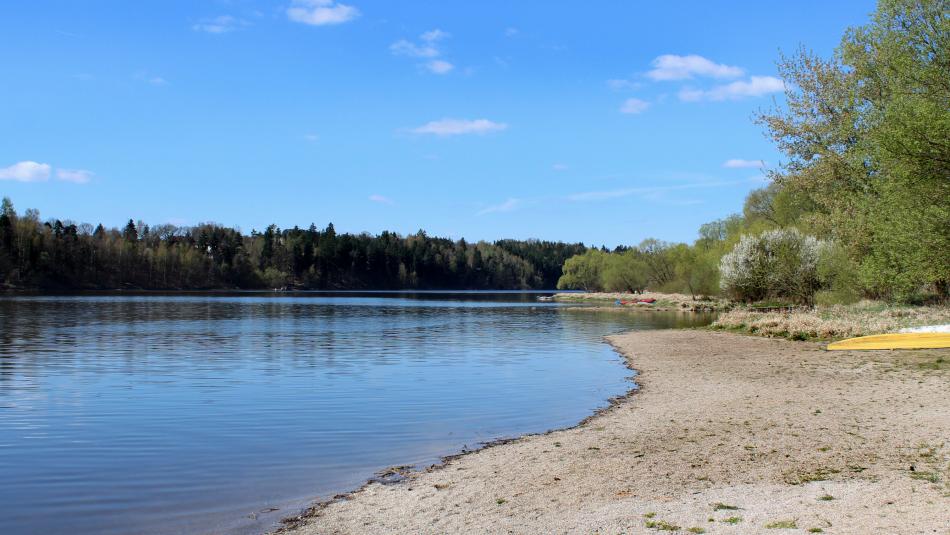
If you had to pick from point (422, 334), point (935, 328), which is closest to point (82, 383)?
point (422, 334)

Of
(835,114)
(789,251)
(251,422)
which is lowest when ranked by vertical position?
(251,422)

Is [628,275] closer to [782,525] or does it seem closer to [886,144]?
[886,144]

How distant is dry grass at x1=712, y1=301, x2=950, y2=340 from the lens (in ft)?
114

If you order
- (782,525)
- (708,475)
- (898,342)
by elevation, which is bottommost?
(708,475)

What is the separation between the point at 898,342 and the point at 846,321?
909 cm

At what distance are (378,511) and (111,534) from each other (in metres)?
3.65

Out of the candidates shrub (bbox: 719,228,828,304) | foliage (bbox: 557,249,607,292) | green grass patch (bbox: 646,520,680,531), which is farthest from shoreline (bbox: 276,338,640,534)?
foliage (bbox: 557,249,607,292)

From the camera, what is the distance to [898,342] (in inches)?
1150

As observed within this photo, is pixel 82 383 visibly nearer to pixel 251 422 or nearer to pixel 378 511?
pixel 251 422

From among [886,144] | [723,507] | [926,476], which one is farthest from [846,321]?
[723,507]

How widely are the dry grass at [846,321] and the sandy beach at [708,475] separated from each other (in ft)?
52.0

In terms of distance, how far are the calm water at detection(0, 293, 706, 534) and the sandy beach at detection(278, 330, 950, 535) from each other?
4.95 ft

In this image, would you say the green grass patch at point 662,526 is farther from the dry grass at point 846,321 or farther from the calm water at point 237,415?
the dry grass at point 846,321

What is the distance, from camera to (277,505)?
1099 centimetres
